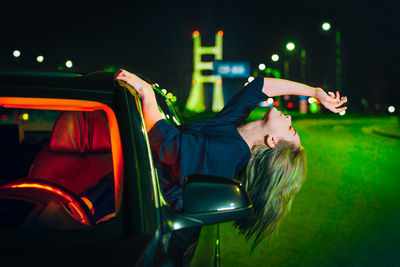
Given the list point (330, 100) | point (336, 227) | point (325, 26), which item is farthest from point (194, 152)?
point (325, 26)

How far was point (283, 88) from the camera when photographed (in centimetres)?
319

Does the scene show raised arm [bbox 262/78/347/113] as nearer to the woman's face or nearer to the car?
the woman's face

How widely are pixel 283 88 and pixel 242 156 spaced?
2.75ft

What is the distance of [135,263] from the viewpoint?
157 centimetres

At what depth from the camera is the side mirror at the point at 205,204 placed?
187cm

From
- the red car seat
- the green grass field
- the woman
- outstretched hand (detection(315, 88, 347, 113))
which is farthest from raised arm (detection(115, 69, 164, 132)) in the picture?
outstretched hand (detection(315, 88, 347, 113))

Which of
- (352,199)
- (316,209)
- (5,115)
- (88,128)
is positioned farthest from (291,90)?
(352,199)

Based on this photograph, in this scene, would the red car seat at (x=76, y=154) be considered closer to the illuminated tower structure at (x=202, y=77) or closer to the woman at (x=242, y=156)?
the woman at (x=242, y=156)

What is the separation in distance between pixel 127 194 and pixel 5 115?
5.73ft

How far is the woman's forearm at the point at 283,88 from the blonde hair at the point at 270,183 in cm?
57

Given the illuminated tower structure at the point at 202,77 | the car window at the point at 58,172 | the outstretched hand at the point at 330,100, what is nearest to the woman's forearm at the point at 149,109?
the car window at the point at 58,172

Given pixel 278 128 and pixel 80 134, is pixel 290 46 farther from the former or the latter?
pixel 278 128

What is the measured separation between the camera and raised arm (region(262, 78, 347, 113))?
315cm

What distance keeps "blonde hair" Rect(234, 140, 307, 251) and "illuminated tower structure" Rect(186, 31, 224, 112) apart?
88837 mm
